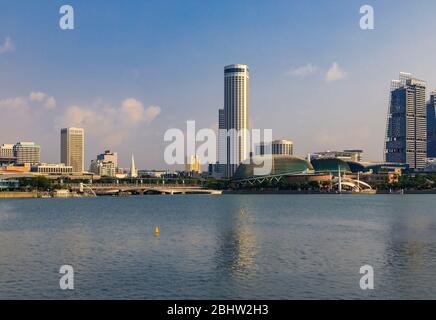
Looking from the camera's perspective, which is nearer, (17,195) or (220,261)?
(220,261)

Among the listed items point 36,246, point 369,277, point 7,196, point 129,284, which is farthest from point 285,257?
point 7,196

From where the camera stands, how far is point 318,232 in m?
56.3

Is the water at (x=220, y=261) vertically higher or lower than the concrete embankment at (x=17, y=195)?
higher

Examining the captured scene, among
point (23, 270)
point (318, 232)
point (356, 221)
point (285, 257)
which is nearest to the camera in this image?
point (23, 270)

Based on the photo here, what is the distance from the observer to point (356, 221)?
71.1 meters

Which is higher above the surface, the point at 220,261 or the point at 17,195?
the point at 220,261

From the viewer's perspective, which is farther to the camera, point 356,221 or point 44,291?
point 356,221

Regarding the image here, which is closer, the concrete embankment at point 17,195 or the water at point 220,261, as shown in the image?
the water at point 220,261

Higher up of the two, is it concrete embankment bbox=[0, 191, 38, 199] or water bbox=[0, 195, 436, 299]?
water bbox=[0, 195, 436, 299]

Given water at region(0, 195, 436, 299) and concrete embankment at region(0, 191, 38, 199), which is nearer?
water at region(0, 195, 436, 299)
